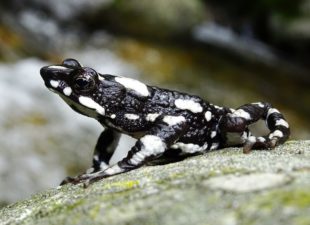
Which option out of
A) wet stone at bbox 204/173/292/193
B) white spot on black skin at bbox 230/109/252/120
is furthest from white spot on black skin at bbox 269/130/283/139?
wet stone at bbox 204/173/292/193

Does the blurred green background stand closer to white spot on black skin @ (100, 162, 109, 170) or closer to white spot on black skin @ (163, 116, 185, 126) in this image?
white spot on black skin @ (100, 162, 109, 170)

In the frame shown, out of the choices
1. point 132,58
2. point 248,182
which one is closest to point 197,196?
point 248,182

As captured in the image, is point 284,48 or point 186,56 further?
point 284,48

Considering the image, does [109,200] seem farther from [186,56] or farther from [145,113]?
[186,56]

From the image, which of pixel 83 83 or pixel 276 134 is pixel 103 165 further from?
pixel 276 134

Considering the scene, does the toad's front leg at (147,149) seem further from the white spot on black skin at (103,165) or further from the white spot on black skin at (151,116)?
the white spot on black skin at (103,165)

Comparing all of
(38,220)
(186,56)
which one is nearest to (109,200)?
(38,220)
